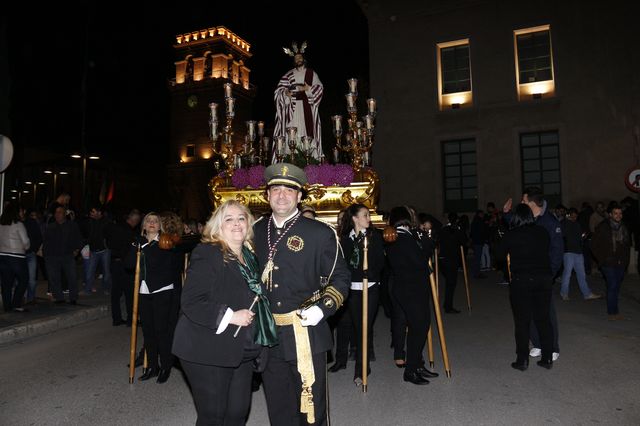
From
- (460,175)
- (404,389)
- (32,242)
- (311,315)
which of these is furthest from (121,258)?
(460,175)

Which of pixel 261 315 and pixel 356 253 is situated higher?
pixel 356 253

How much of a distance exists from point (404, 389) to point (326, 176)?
4596 millimetres

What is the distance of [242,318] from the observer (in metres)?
2.96

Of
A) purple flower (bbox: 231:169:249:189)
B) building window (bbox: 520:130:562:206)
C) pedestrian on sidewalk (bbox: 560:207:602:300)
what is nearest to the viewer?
purple flower (bbox: 231:169:249:189)

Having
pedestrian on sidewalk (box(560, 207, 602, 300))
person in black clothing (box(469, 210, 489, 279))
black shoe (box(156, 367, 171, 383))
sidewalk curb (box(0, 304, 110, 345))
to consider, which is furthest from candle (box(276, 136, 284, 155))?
person in black clothing (box(469, 210, 489, 279))

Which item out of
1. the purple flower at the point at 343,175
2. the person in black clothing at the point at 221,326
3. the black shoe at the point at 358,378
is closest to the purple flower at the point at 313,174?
the purple flower at the point at 343,175

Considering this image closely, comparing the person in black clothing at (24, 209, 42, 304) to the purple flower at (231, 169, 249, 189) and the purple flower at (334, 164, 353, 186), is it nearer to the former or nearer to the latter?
the purple flower at (231, 169, 249, 189)

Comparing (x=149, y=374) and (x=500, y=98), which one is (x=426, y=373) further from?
(x=500, y=98)

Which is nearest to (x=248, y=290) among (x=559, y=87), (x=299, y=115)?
(x=299, y=115)

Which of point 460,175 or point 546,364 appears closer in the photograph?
point 546,364

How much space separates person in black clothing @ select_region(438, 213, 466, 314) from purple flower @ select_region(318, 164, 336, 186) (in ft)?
10.3

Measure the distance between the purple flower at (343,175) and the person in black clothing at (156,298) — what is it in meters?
3.88

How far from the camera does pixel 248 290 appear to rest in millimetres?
3141

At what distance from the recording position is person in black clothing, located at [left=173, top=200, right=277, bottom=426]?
299cm
